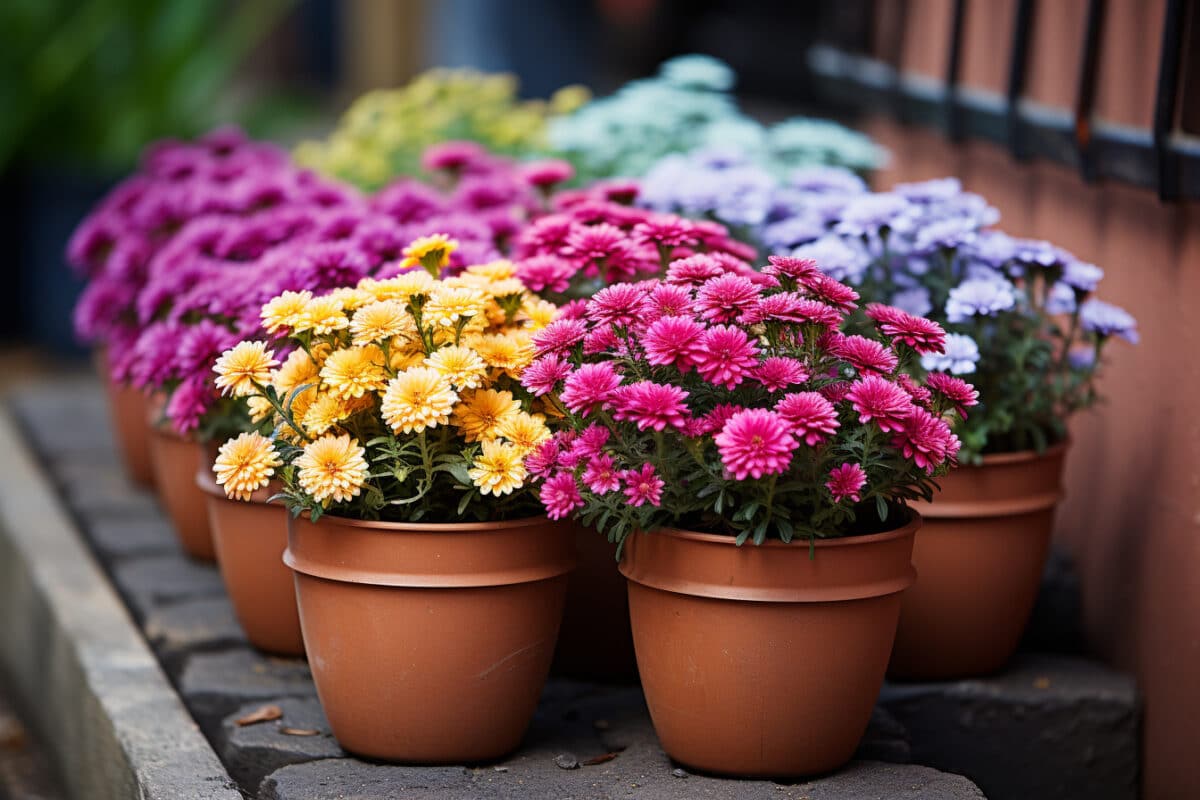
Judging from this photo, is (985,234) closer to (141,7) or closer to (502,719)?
(502,719)

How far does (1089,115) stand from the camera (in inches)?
113

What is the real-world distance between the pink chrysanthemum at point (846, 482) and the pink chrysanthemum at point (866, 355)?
5.3 inches

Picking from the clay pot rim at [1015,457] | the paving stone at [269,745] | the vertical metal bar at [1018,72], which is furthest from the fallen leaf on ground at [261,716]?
the vertical metal bar at [1018,72]

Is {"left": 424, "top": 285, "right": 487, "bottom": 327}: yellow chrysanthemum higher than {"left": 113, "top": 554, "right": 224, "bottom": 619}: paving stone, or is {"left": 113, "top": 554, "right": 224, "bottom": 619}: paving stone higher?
{"left": 424, "top": 285, "right": 487, "bottom": 327}: yellow chrysanthemum

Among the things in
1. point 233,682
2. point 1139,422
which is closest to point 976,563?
point 1139,422

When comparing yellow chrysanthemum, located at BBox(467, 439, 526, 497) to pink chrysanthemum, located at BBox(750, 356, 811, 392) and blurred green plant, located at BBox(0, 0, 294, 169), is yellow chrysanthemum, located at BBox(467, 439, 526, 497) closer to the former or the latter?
pink chrysanthemum, located at BBox(750, 356, 811, 392)

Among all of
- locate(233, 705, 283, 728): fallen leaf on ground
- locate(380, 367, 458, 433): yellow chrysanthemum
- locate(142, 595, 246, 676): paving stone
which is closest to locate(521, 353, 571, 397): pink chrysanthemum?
locate(380, 367, 458, 433): yellow chrysanthemum

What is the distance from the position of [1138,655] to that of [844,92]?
253cm

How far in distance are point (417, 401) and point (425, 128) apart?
250 cm

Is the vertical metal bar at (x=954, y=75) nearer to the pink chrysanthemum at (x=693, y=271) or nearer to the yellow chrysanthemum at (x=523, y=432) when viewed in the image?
the pink chrysanthemum at (x=693, y=271)

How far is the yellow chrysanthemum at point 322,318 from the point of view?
2084 mm

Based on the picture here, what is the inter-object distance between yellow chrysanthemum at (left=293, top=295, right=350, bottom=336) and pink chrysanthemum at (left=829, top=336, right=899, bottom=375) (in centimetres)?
69

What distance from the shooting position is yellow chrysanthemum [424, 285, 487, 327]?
2078 millimetres

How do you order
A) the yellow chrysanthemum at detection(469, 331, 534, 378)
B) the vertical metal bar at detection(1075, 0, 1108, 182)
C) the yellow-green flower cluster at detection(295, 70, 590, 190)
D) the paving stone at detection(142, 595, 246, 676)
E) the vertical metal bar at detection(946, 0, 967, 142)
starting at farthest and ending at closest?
the yellow-green flower cluster at detection(295, 70, 590, 190) < the vertical metal bar at detection(946, 0, 967, 142) < the vertical metal bar at detection(1075, 0, 1108, 182) < the paving stone at detection(142, 595, 246, 676) < the yellow chrysanthemum at detection(469, 331, 534, 378)
